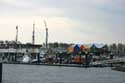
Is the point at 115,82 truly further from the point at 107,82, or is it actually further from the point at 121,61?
the point at 121,61

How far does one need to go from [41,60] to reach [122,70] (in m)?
62.3

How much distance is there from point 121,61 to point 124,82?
318ft

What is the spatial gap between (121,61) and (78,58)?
69.3 feet

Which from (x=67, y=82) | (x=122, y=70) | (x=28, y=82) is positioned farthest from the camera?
(x=122, y=70)

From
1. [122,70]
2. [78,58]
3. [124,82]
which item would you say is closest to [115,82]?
[124,82]

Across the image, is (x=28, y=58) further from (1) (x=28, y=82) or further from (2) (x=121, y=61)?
(1) (x=28, y=82)

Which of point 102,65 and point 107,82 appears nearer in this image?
point 107,82

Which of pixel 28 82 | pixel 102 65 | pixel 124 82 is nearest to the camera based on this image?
pixel 28 82

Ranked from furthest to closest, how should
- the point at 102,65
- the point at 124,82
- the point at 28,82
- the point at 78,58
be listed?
the point at 78,58, the point at 102,65, the point at 124,82, the point at 28,82

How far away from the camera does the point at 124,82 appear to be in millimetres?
Answer: 80562

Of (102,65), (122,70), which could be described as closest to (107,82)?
(122,70)

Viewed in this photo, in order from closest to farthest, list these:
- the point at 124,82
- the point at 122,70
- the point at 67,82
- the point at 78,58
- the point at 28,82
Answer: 1. the point at 28,82
2. the point at 67,82
3. the point at 124,82
4. the point at 122,70
5. the point at 78,58

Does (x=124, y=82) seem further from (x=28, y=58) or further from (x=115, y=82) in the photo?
(x=28, y=58)

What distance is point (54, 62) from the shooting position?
632 feet
